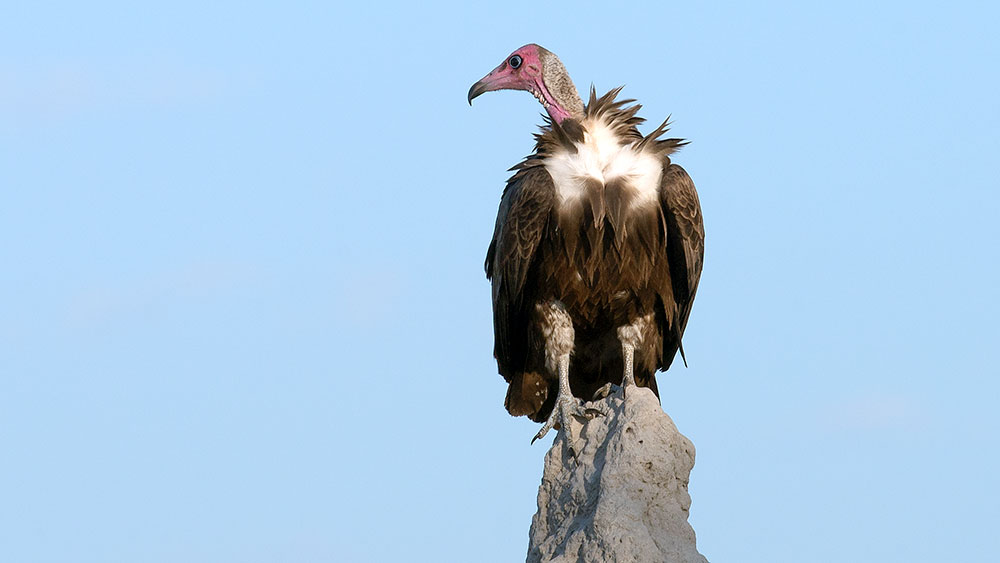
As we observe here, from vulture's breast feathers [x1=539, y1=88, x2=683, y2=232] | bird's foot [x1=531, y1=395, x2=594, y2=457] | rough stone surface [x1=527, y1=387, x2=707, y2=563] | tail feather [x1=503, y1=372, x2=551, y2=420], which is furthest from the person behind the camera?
tail feather [x1=503, y1=372, x2=551, y2=420]

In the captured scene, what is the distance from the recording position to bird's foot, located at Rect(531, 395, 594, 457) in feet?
30.4

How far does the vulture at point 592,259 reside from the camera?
992 cm

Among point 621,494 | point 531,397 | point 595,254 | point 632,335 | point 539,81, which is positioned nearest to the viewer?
point 621,494

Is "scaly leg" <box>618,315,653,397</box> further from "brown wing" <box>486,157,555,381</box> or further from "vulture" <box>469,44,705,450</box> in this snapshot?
"brown wing" <box>486,157,555,381</box>

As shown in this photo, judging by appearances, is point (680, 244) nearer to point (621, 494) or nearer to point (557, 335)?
point (557, 335)

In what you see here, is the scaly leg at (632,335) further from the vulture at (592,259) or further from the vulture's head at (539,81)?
the vulture's head at (539,81)

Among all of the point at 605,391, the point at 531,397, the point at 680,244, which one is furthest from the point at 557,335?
the point at 680,244

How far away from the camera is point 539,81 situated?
36.6 ft

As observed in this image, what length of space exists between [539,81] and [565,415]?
9.30ft

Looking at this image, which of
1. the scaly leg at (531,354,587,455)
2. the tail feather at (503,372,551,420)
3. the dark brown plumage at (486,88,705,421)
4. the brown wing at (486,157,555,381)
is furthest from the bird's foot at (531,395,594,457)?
the brown wing at (486,157,555,381)

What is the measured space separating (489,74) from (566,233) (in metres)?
2.06

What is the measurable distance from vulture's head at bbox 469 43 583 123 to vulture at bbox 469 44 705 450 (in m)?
0.38

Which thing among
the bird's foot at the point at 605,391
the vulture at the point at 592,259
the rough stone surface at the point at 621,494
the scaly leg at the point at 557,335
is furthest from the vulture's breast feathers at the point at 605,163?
the rough stone surface at the point at 621,494

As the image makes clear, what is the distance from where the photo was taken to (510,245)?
1012 cm
